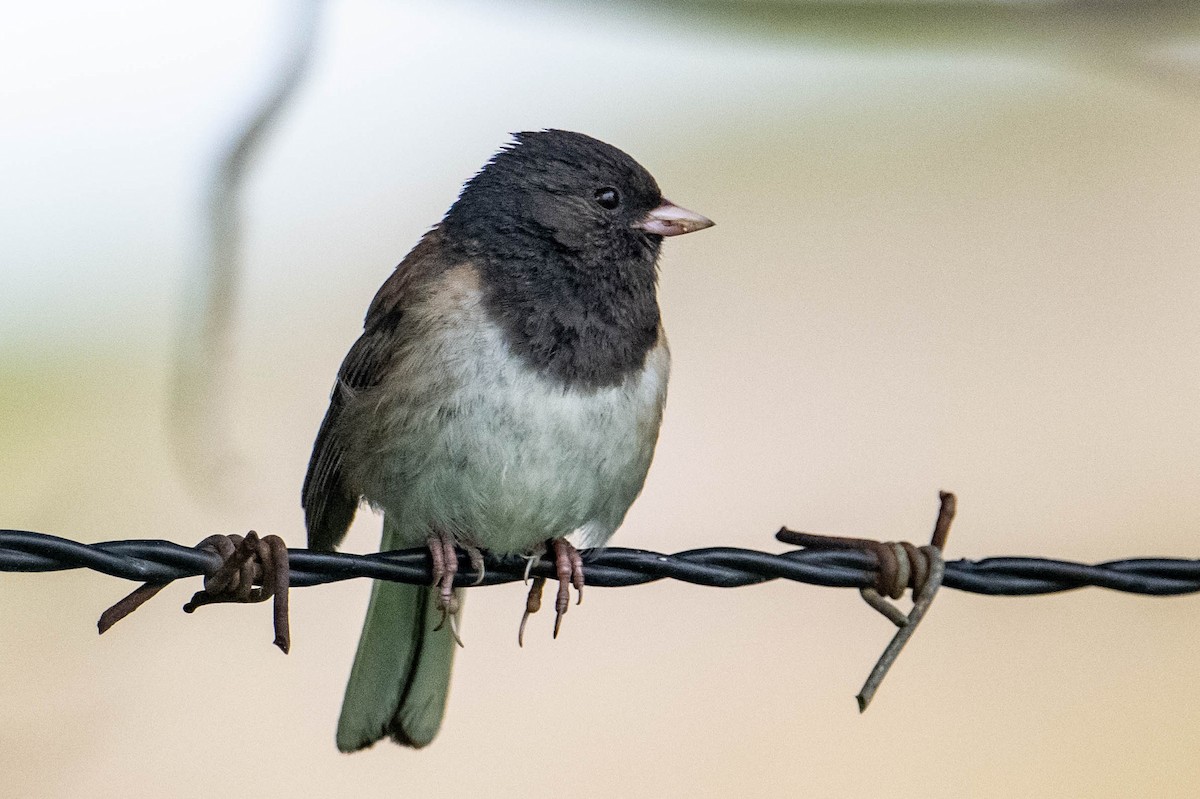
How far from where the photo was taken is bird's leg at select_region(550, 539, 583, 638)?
253 cm

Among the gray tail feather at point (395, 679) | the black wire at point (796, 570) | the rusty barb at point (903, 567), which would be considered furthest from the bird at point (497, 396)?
the rusty barb at point (903, 567)

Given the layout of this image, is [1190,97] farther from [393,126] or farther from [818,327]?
[393,126]

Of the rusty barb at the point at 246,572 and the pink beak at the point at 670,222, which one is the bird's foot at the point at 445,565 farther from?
the pink beak at the point at 670,222

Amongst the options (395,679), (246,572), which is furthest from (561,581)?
(246,572)

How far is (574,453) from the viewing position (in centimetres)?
265

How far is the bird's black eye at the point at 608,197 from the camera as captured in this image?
118 inches

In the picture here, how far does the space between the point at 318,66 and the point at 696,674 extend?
8.57 feet

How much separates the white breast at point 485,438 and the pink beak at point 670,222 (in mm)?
Answer: 347

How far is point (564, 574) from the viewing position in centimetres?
265

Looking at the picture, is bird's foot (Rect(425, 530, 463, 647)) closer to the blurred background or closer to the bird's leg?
the bird's leg

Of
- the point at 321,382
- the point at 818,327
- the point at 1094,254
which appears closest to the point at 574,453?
the point at 321,382

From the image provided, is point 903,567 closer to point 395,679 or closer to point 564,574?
point 564,574

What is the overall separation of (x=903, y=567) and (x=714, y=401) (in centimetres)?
306

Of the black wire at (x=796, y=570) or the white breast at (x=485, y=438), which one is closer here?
the black wire at (x=796, y=570)
